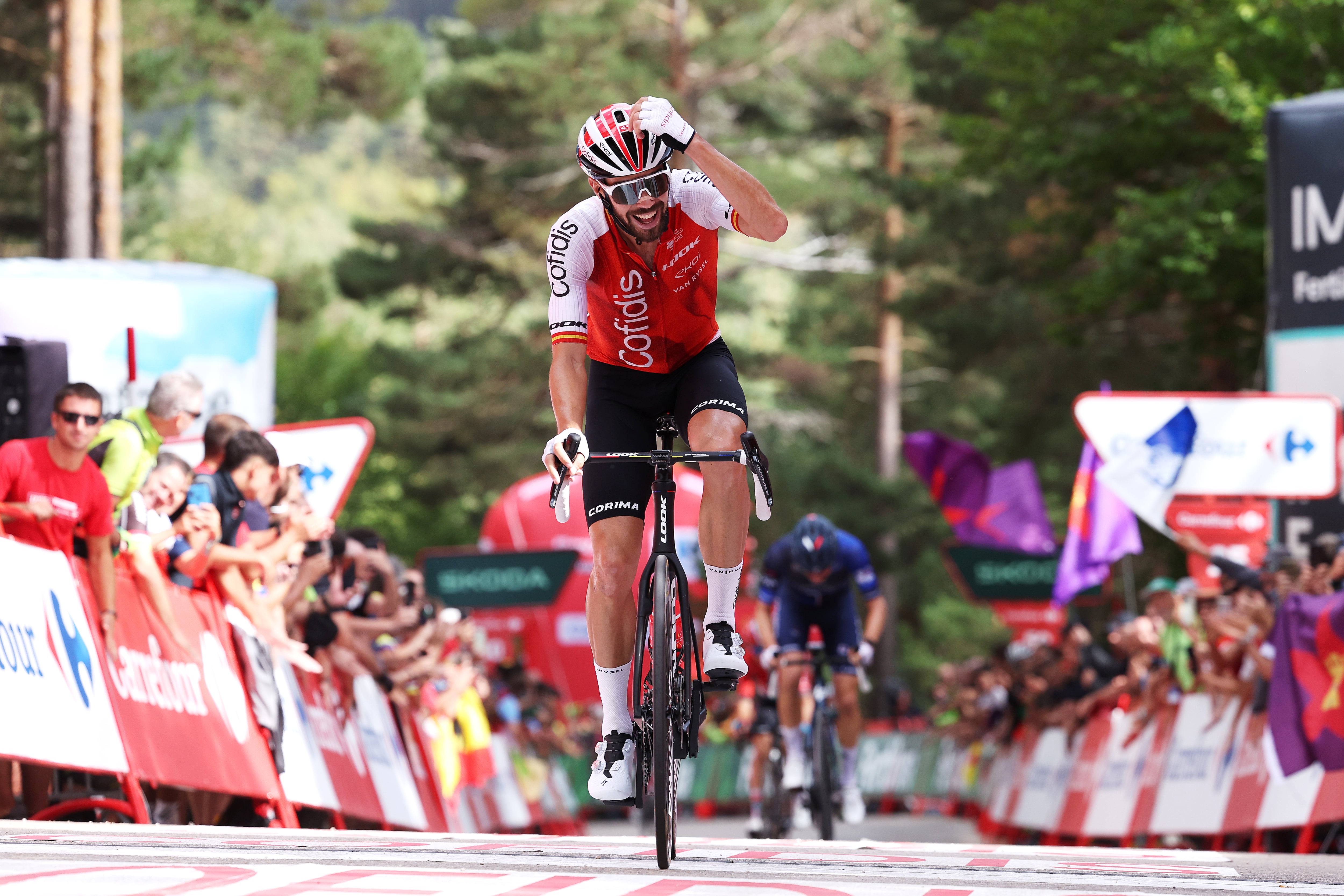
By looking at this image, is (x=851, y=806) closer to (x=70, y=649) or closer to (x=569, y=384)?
(x=70, y=649)

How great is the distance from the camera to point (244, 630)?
1026cm

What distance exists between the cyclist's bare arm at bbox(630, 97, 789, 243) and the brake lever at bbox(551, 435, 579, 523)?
98cm

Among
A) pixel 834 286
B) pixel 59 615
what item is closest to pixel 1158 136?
pixel 59 615

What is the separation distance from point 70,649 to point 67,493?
82 centimetres

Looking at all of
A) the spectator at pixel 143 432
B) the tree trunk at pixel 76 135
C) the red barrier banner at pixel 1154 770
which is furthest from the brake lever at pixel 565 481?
the tree trunk at pixel 76 135

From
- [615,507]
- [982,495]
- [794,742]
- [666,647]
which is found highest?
[615,507]

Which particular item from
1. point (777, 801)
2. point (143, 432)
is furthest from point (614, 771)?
point (777, 801)

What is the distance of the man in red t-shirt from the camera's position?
29.2 feet

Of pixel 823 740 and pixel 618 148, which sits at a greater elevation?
pixel 618 148

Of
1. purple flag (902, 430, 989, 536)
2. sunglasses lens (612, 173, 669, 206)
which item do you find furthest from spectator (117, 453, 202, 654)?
purple flag (902, 430, 989, 536)

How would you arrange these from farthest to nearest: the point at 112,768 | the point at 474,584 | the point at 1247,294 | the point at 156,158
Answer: the point at 156,158
the point at 474,584
the point at 1247,294
the point at 112,768

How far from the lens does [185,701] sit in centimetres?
945

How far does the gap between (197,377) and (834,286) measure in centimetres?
4201

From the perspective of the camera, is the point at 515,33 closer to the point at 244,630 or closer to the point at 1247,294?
the point at 1247,294
